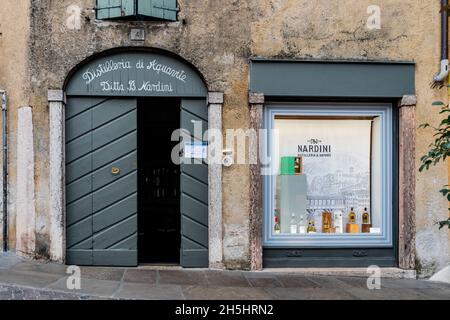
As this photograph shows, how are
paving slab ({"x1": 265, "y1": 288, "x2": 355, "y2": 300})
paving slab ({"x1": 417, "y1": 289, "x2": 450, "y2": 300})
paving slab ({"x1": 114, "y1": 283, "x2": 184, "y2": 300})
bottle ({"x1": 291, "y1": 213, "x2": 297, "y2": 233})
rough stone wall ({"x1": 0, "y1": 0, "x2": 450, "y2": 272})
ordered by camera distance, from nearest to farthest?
paving slab ({"x1": 114, "y1": 283, "x2": 184, "y2": 300})
paving slab ({"x1": 265, "y1": 288, "x2": 355, "y2": 300})
paving slab ({"x1": 417, "y1": 289, "x2": 450, "y2": 300})
rough stone wall ({"x1": 0, "y1": 0, "x2": 450, "y2": 272})
bottle ({"x1": 291, "y1": 213, "x2": 297, "y2": 233})

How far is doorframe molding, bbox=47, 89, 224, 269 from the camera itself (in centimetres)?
724

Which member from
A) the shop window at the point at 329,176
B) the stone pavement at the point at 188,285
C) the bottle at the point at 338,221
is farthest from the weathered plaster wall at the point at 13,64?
the bottle at the point at 338,221

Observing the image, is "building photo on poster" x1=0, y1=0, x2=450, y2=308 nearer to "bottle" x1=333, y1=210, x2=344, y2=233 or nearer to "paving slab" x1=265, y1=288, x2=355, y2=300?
"bottle" x1=333, y1=210, x2=344, y2=233

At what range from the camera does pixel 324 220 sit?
8.05 m

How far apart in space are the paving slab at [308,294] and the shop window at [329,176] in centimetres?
116

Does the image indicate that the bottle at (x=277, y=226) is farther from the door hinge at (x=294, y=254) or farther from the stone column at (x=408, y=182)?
the stone column at (x=408, y=182)

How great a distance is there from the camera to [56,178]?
7.25 metres

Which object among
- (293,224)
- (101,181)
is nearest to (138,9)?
(101,181)

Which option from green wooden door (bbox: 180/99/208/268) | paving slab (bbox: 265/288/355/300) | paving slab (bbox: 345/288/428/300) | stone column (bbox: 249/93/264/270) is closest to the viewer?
paving slab (bbox: 265/288/355/300)

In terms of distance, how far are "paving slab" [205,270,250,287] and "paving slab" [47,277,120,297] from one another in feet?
4.19

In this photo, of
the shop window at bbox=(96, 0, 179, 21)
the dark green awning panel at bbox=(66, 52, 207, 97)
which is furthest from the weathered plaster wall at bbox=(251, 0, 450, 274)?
the dark green awning panel at bbox=(66, 52, 207, 97)

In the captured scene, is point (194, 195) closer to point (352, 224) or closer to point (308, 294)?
point (308, 294)

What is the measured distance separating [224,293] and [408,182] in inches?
131
